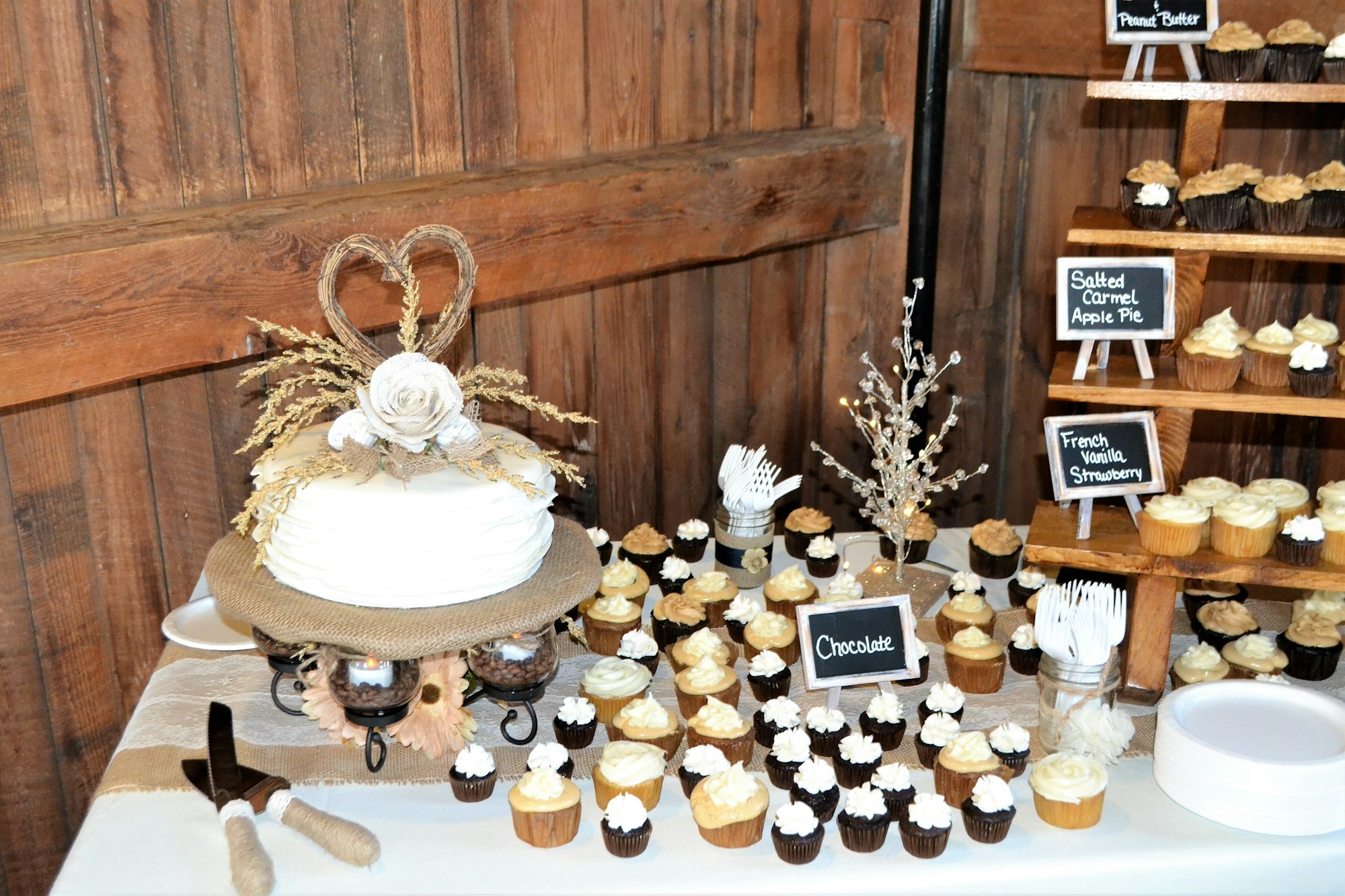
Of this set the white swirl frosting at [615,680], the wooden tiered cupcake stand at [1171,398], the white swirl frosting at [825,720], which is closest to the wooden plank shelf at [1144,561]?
the wooden tiered cupcake stand at [1171,398]

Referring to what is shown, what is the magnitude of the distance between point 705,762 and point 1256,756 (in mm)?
666

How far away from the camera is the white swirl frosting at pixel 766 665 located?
180cm

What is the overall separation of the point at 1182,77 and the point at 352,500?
55.1 inches

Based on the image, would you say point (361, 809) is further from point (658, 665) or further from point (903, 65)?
point (903, 65)

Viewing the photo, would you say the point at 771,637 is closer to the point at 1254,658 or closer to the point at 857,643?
the point at 857,643

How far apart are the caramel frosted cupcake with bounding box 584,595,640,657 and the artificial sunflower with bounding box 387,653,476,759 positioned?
31 centimetres

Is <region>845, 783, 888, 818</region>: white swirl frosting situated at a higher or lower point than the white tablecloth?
higher

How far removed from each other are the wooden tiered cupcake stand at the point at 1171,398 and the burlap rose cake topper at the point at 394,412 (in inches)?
27.9

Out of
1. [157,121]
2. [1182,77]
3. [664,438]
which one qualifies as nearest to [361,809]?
[157,121]

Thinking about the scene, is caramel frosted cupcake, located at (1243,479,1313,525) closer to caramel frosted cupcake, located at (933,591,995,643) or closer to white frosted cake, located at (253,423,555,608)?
caramel frosted cupcake, located at (933,591,995,643)

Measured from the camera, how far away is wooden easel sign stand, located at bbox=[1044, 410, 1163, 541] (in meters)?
1.77

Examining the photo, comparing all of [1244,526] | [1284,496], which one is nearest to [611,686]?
[1244,526]

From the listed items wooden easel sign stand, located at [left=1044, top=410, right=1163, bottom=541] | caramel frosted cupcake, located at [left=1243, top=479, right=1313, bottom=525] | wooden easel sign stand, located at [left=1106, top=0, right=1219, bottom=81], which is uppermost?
wooden easel sign stand, located at [left=1106, top=0, right=1219, bottom=81]

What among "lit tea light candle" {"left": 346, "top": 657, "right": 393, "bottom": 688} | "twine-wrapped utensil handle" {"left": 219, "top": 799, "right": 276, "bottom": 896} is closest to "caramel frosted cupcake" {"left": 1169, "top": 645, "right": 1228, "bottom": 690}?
"lit tea light candle" {"left": 346, "top": 657, "right": 393, "bottom": 688}
